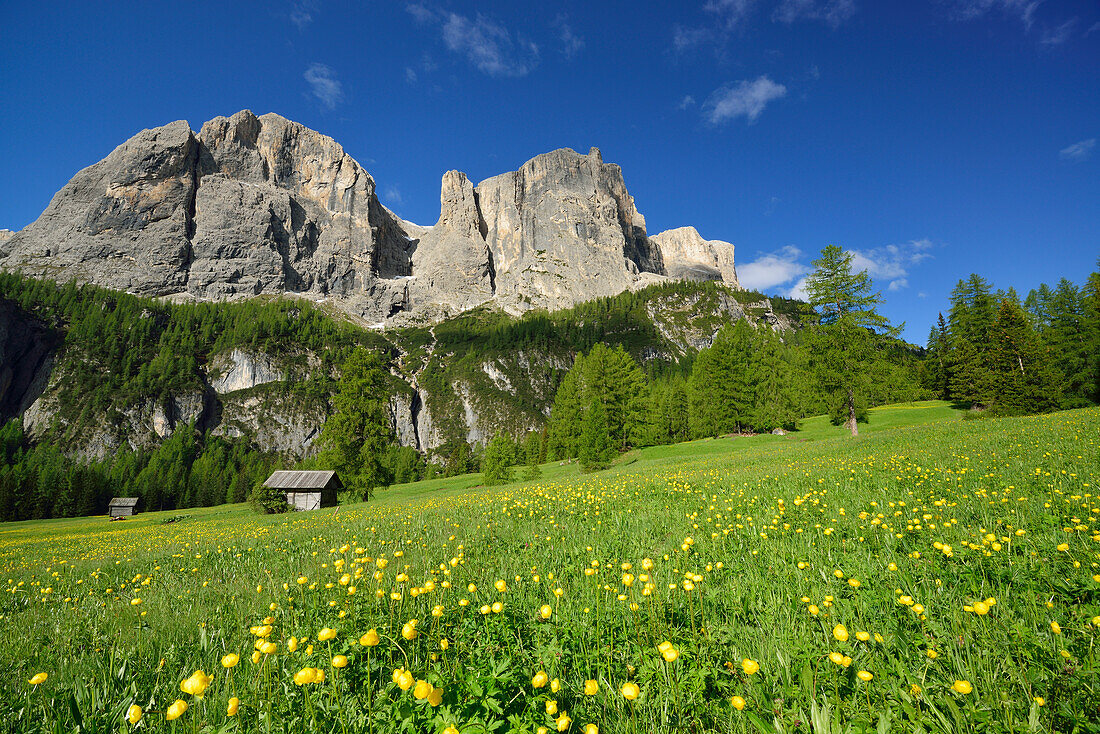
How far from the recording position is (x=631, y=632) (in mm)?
3006

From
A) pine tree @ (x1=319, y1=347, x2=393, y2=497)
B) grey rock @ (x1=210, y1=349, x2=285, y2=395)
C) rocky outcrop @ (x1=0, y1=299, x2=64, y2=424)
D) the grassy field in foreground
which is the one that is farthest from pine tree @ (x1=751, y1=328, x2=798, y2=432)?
rocky outcrop @ (x1=0, y1=299, x2=64, y2=424)

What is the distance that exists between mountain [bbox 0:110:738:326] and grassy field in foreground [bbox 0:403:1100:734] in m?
171

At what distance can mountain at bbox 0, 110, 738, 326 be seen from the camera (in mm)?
151625

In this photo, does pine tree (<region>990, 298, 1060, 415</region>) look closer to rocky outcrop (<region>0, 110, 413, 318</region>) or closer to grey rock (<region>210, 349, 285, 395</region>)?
grey rock (<region>210, 349, 285, 395</region>)

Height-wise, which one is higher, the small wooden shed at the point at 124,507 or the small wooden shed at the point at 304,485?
the small wooden shed at the point at 304,485

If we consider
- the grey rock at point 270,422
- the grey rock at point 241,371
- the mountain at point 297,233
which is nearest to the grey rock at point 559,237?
the mountain at point 297,233

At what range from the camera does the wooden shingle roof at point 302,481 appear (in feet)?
118

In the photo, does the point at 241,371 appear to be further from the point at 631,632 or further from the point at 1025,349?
the point at 1025,349

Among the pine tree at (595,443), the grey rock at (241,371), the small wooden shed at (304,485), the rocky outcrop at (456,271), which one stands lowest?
the small wooden shed at (304,485)

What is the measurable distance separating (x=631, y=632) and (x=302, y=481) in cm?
4139

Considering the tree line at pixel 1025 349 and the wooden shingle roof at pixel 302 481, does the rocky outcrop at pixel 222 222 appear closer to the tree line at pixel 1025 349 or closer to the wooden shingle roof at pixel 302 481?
the wooden shingle roof at pixel 302 481

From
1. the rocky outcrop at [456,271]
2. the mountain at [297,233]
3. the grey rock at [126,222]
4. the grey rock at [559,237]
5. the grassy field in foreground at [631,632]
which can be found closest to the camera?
the grassy field in foreground at [631,632]

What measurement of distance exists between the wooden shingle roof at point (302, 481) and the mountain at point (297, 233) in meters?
144

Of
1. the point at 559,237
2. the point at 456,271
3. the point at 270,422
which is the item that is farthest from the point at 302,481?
the point at 456,271
